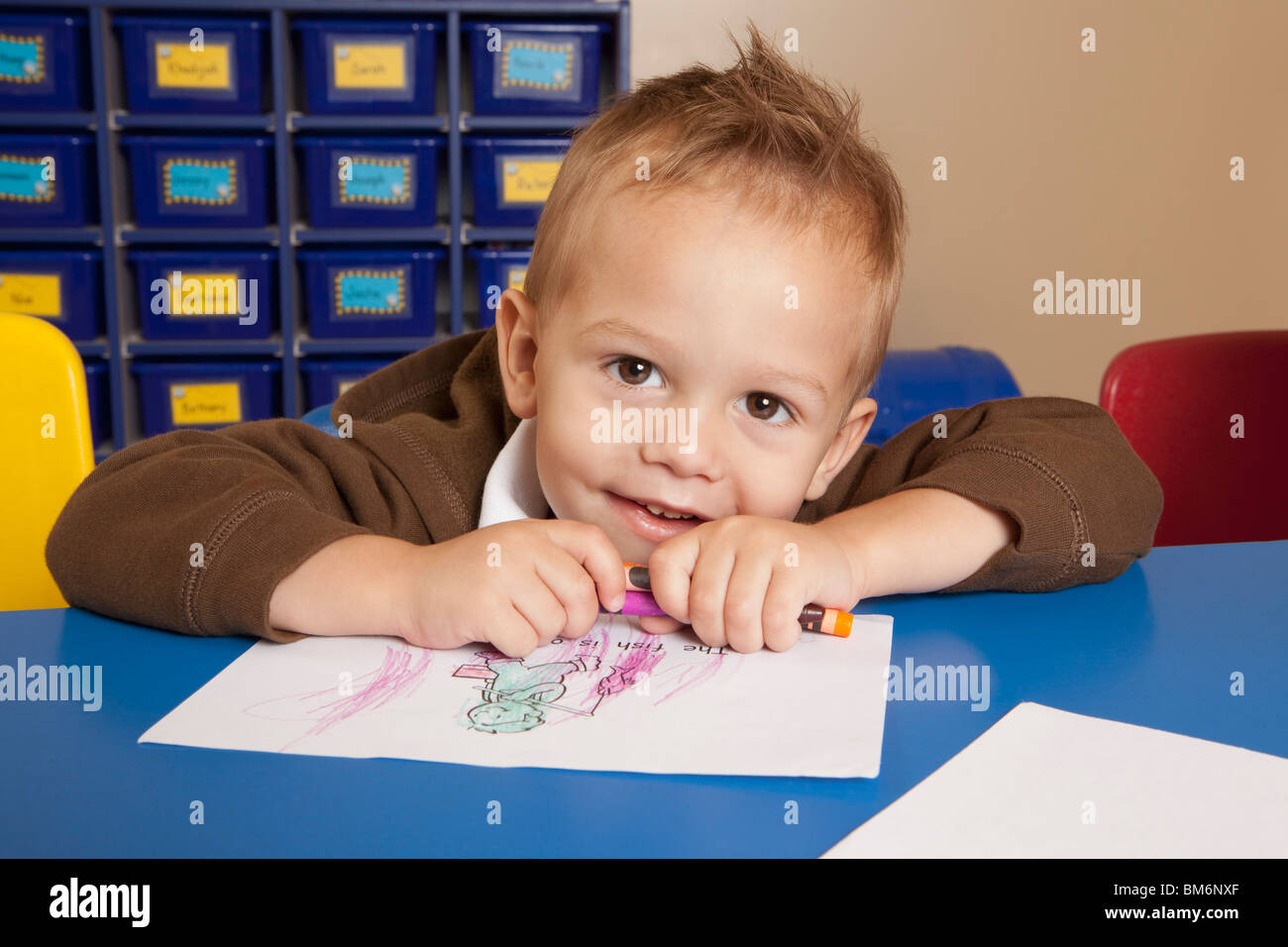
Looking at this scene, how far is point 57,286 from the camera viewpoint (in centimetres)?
260

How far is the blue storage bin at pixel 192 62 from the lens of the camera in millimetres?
2510

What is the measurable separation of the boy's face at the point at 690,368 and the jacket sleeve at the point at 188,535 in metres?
0.17

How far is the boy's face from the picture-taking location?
69 centimetres

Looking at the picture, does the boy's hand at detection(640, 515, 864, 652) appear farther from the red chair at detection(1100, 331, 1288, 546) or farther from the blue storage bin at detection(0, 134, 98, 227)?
the blue storage bin at detection(0, 134, 98, 227)

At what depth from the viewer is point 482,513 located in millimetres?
834

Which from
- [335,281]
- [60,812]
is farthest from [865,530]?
[335,281]

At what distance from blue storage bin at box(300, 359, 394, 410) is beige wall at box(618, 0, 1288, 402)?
1.09 meters

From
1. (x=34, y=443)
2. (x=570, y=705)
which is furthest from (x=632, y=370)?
(x=34, y=443)

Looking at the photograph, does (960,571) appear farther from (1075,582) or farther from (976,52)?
(976,52)

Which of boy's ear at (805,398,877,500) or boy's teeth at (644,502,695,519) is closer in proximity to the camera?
boy's teeth at (644,502,695,519)

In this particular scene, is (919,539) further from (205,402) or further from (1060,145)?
(1060,145)

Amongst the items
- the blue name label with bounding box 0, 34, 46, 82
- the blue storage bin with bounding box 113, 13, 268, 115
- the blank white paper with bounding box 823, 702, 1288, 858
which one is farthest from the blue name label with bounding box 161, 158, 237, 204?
the blank white paper with bounding box 823, 702, 1288, 858

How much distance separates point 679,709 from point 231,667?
232 millimetres

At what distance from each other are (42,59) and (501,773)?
105 inches
